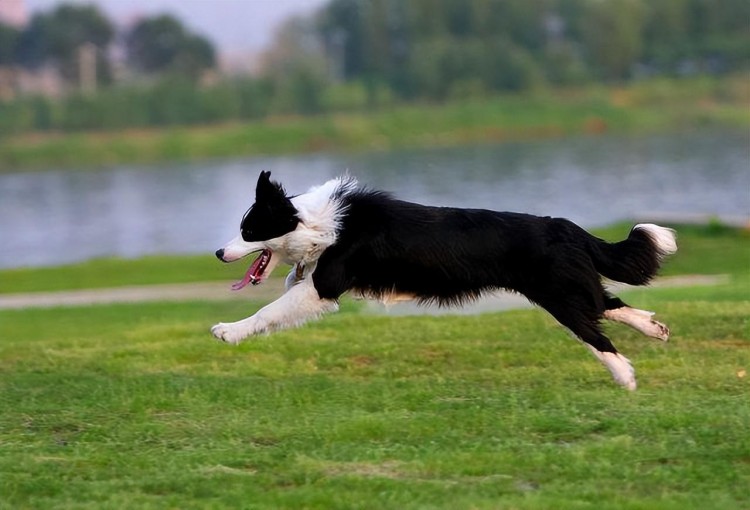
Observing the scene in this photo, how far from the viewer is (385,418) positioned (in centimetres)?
690

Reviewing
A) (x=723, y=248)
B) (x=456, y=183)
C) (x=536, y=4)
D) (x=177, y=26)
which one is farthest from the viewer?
(x=177, y=26)

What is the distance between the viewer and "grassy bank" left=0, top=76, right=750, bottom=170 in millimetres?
63875

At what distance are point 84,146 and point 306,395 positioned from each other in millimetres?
59361

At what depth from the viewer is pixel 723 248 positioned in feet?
59.4

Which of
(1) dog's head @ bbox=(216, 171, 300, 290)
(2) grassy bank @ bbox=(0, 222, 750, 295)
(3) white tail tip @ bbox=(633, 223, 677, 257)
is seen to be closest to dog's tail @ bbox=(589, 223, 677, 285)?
(3) white tail tip @ bbox=(633, 223, 677, 257)

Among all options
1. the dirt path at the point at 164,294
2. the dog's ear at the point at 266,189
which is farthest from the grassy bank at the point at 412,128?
the dog's ear at the point at 266,189

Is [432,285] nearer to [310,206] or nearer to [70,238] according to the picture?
Answer: [310,206]

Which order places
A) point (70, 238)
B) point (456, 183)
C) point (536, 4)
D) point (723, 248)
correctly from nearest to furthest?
point (723, 248), point (70, 238), point (456, 183), point (536, 4)

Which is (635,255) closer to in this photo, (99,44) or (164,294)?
(164,294)

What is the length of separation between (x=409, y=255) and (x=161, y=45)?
95.8 meters

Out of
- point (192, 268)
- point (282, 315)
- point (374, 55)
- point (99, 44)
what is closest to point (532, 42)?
point (374, 55)

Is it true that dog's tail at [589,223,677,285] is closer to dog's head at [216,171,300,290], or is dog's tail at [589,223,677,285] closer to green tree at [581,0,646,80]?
dog's head at [216,171,300,290]

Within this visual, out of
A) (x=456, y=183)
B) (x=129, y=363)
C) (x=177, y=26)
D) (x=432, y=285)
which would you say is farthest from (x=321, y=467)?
(x=177, y=26)

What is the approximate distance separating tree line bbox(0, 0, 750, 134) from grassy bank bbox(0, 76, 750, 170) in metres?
2.92
